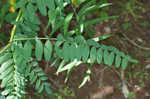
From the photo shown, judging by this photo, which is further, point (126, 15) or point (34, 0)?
point (126, 15)

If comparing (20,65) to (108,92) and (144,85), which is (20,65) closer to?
(108,92)

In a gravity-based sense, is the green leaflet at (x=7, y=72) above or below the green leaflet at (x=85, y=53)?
above

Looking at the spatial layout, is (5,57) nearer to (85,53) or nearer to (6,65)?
(6,65)

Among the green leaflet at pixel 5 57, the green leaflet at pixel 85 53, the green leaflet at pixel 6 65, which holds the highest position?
the green leaflet at pixel 5 57

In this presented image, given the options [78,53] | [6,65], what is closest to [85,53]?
[78,53]

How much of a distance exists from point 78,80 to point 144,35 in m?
0.90

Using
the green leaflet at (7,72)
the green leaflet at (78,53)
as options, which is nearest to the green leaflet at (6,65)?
the green leaflet at (7,72)

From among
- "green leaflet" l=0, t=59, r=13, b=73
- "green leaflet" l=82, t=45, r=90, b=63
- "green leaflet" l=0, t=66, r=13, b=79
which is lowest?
"green leaflet" l=82, t=45, r=90, b=63

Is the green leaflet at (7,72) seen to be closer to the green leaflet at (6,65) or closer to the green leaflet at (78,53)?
the green leaflet at (6,65)

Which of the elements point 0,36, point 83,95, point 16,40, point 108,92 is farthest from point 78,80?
point 16,40

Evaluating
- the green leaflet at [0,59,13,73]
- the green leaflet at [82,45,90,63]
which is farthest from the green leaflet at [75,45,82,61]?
the green leaflet at [0,59,13,73]

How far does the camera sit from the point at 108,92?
7.41 ft

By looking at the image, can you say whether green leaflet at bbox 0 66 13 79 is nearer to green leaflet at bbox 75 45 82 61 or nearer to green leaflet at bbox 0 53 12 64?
green leaflet at bbox 0 53 12 64

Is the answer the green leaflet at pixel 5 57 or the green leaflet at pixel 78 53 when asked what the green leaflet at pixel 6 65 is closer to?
the green leaflet at pixel 5 57
